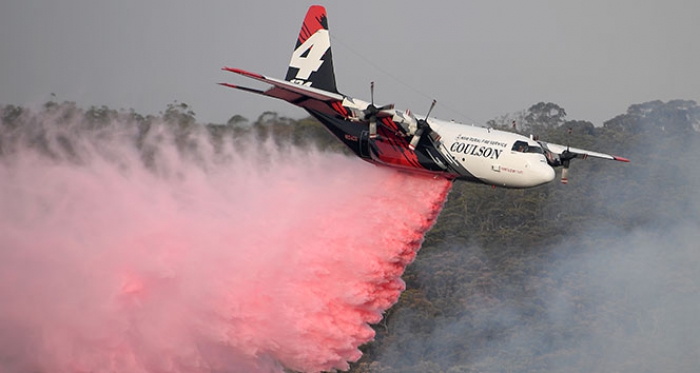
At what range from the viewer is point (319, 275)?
31250 mm

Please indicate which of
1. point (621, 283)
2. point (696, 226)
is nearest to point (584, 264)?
point (621, 283)

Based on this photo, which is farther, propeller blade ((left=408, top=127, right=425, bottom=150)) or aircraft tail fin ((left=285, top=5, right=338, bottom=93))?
aircraft tail fin ((left=285, top=5, right=338, bottom=93))

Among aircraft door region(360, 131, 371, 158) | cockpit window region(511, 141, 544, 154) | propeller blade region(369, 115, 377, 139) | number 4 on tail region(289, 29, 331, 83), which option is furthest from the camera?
number 4 on tail region(289, 29, 331, 83)

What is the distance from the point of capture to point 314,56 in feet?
113

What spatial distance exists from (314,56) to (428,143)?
214 inches

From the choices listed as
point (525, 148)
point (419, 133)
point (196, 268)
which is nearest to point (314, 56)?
point (419, 133)

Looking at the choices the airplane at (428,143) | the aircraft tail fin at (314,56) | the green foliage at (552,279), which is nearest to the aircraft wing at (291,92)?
the airplane at (428,143)

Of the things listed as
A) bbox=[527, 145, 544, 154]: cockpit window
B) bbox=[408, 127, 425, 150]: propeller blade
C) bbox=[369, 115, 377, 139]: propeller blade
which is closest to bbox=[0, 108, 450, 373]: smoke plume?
bbox=[408, 127, 425, 150]: propeller blade

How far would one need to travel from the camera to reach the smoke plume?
102 feet

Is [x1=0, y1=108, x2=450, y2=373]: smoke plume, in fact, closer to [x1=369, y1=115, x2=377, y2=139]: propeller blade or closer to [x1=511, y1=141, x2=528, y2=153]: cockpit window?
[x1=369, y1=115, x2=377, y2=139]: propeller blade

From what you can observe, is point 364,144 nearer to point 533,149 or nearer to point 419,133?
point 419,133

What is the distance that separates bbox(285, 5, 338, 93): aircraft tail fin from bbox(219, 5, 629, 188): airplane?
168 cm

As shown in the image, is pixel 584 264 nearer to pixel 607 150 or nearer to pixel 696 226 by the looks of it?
pixel 696 226

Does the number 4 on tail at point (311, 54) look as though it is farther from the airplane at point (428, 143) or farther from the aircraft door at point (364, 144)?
the aircraft door at point (364, 144)
